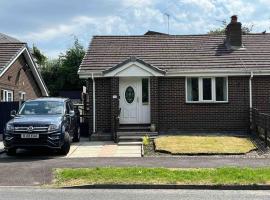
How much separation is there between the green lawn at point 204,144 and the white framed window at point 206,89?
2.26 metres

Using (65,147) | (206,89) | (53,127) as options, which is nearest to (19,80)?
(206,89)

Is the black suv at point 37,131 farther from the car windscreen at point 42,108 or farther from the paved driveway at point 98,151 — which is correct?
the paved driveway at point 98,151

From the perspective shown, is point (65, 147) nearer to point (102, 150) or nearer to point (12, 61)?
point (102, 150)

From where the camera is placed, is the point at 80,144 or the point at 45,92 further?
the point at 45,92

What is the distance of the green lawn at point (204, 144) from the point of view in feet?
57.2

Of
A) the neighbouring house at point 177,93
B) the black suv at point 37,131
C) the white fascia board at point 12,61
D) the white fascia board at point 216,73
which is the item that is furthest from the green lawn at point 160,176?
the white fascia board at point 12,61

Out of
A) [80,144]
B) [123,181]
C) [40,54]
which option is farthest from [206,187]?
[40,54]

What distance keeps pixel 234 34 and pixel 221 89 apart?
3611 millimetres

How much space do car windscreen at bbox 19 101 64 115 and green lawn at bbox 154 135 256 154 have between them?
373cm

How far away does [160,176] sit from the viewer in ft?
39.1

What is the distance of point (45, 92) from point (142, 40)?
12859 mm

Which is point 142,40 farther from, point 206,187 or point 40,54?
point 40,54

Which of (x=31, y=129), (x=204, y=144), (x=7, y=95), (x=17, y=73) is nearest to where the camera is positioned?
(x=31, y=129)

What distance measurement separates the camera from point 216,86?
2248 centimetres
